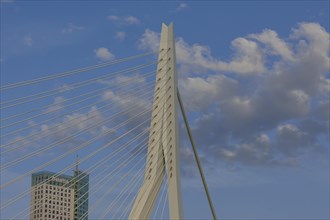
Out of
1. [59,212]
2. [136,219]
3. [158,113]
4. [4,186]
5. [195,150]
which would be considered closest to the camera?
[4,186]

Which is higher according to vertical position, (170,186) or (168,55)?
(168,55)

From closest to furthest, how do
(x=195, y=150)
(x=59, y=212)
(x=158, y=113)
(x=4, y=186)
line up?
(x=4, y=186), (x=158, y=113), (x=195, y=150), (x=59, y=212)

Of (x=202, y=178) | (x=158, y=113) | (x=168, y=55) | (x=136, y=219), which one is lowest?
(x=136, y=219)

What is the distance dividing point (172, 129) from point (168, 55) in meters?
2.11

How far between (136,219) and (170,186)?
52.4 inches

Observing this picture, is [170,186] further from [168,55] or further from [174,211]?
[168,55]

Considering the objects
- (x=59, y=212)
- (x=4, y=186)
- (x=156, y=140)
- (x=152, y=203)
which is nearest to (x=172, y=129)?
(x=156, y=140)

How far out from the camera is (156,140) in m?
17.2

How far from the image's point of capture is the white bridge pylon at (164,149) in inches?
663

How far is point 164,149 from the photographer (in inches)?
677

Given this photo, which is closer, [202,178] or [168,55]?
[168,55]

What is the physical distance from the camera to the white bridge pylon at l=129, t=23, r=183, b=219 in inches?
663

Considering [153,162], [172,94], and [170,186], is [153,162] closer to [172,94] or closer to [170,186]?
[170,186]

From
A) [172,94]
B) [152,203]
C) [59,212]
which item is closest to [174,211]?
[152,203]
